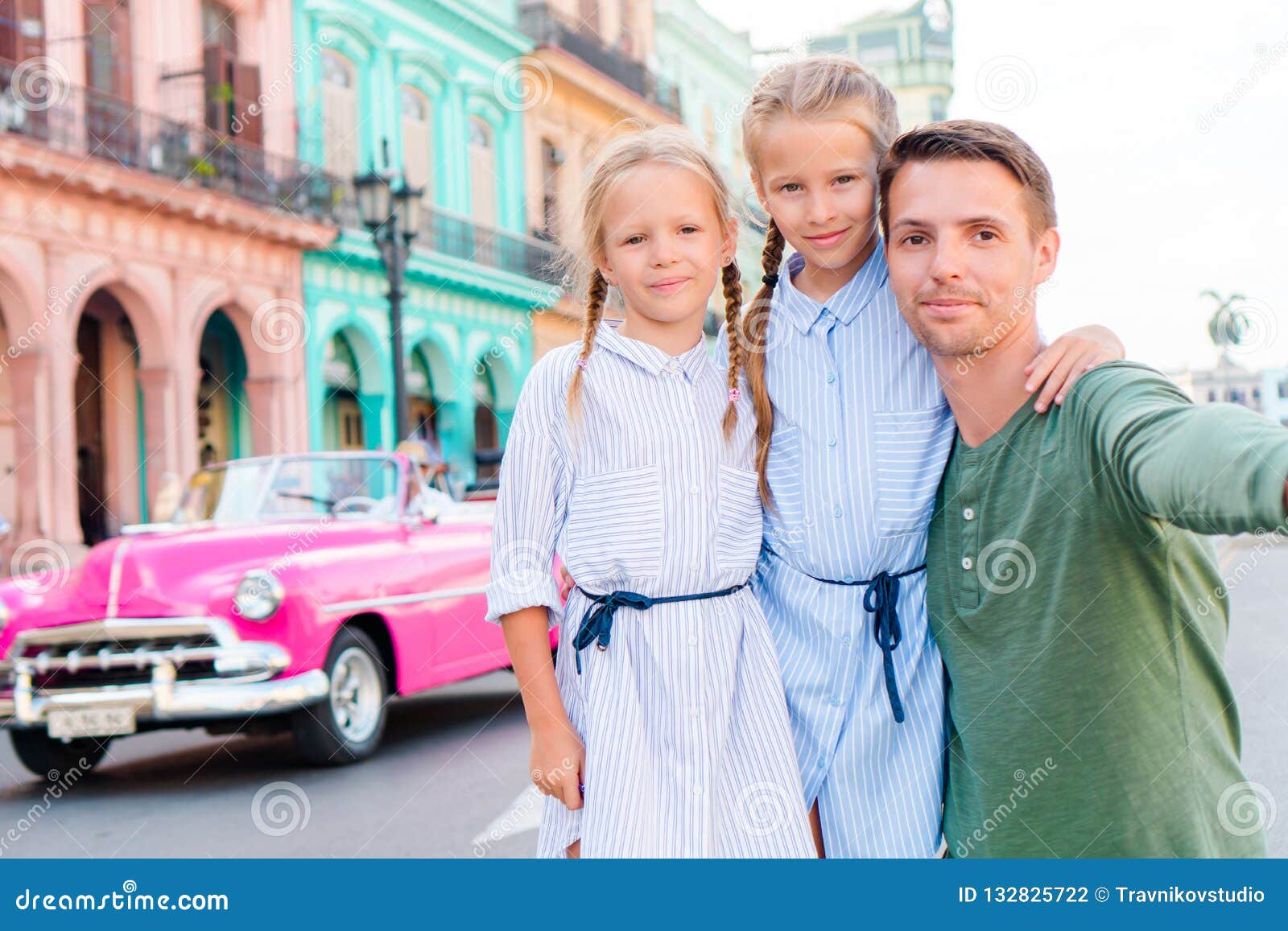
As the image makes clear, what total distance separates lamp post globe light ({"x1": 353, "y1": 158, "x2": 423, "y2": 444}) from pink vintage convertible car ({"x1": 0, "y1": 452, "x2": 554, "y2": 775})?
15.6ft

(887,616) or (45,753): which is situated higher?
(887,616)

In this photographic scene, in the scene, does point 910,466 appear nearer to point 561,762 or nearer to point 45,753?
point 561,762

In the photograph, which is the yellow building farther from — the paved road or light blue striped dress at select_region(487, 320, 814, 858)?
light blue striped dress at select_region(487, 320, 814, 858)

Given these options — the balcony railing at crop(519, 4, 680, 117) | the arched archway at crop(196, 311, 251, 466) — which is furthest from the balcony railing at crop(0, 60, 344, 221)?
the balcony railing at crop(519, 4, 680, 117)

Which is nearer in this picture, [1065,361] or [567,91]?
[1065,361]

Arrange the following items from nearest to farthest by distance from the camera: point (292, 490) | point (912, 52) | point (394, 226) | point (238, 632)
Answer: point (238, 632), point (292, 490), point (394, 226), point (912, 52)

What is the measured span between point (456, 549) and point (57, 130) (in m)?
9.14

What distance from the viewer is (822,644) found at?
193 cm

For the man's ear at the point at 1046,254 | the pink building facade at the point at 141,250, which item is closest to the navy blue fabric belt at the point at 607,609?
the man's ear at the point at 1046,254

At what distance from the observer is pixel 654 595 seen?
1894mm

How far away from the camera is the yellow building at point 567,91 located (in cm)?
2173

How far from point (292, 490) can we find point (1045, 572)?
17.5 feet

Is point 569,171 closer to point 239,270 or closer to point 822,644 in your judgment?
point 239,270

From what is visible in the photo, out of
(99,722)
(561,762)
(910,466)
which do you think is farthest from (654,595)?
(99,722)
